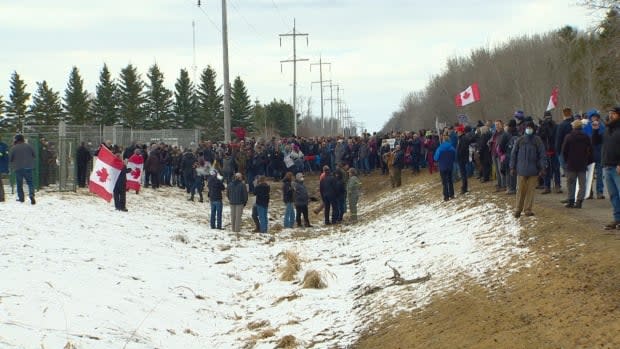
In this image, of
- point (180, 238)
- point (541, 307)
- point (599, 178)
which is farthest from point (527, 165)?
point (180, 238)

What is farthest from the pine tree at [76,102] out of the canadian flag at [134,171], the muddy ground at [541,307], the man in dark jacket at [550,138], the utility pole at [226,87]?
the muddy ground at [541,307]

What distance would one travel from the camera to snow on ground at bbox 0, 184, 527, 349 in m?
12.8

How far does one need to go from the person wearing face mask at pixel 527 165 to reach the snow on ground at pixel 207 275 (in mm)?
606

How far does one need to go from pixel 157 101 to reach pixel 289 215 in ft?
208

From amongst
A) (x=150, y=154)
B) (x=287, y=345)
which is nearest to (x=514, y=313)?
(x=287, y=345)

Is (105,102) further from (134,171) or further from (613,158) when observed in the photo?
(613,158)

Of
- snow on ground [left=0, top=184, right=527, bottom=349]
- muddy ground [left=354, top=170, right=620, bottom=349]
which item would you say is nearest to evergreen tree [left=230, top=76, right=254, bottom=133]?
snow on ground [left=0, top=184, right=527, bottom=349]

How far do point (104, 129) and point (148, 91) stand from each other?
48.4 m

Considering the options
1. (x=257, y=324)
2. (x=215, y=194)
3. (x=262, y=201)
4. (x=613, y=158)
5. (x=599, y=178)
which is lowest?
(x=257, y=324)

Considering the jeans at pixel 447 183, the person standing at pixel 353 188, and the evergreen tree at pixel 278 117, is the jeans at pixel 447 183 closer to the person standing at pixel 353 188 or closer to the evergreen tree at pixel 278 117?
the person standing at pixel 353 188

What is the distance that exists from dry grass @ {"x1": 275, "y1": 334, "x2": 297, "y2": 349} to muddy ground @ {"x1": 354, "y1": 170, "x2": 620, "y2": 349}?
1100 mm

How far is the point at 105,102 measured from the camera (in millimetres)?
86062

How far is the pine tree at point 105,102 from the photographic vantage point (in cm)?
8588

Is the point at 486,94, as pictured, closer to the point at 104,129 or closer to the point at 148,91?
the point at 148,91
